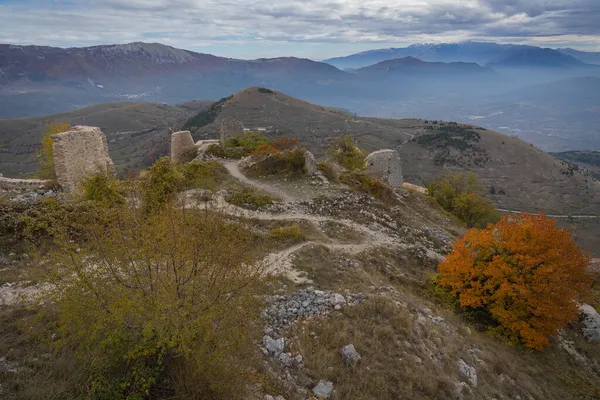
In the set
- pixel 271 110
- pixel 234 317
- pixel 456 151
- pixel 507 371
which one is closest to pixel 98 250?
pixel 234 317

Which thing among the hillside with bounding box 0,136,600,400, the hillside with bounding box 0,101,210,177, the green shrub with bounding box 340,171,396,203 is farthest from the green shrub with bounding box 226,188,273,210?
the hillside with bounding box 0,101,210,177

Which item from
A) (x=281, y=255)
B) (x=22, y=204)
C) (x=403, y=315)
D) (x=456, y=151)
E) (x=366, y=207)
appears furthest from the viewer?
(x=456, y=151)

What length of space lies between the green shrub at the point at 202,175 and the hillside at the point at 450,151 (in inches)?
3218

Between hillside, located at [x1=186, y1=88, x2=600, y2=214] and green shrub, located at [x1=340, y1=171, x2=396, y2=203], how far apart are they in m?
80.2

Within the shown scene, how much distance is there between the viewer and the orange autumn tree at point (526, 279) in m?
14.2

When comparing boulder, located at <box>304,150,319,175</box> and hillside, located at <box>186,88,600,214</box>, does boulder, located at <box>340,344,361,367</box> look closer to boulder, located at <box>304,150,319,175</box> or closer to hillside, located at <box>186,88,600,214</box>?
boulder, located at <box>304,150,319,175</box>

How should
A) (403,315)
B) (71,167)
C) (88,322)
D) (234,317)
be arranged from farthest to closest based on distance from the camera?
1. (71,167)
2. (403,315)
3. (234,317)
4. (88,322)

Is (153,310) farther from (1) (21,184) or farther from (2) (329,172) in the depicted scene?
(2) (329,172)

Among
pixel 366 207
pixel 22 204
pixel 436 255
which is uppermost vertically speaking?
pixel 22 204

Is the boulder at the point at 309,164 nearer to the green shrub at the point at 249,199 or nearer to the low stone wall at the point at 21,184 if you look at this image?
the green shrub at the point at 249,199

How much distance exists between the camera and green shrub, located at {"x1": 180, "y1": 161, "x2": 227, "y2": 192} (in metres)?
23.2

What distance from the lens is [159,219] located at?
7.54 m

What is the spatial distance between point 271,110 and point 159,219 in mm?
181053

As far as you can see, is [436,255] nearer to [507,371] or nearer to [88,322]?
[507,371]
